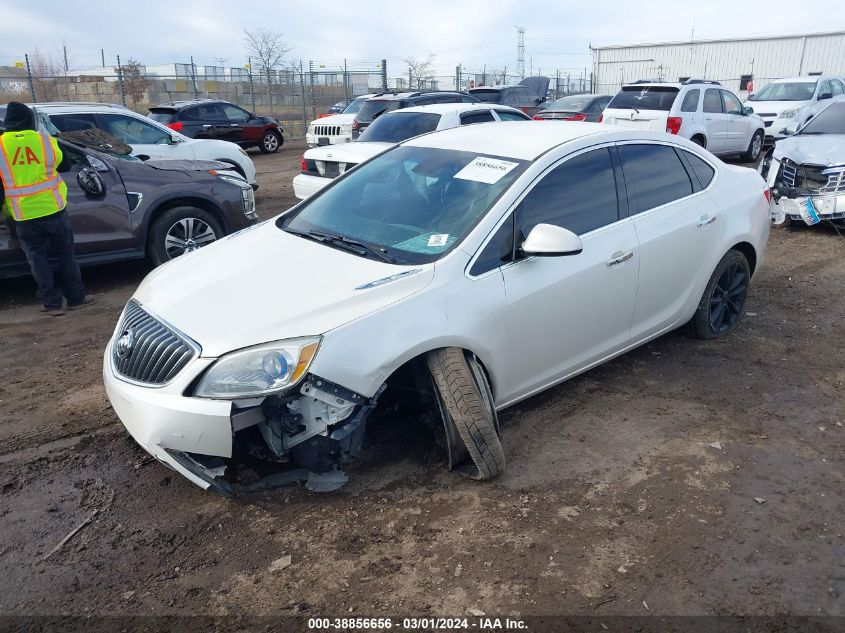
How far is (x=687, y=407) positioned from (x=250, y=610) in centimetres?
296

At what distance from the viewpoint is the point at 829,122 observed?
9.52 meters

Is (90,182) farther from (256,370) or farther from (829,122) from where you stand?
(829,122)

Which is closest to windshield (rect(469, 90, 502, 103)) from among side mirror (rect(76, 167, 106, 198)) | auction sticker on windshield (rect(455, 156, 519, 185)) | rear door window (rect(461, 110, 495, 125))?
rear door window (rect(461, 110, 495, 125))

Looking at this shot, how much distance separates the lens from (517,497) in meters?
3.42

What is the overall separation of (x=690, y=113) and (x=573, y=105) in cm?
357

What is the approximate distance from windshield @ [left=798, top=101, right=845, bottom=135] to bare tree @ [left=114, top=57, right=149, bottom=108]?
2332cm

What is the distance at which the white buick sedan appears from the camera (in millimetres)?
3098

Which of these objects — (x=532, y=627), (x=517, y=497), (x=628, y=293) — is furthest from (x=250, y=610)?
(x=628, y=293)

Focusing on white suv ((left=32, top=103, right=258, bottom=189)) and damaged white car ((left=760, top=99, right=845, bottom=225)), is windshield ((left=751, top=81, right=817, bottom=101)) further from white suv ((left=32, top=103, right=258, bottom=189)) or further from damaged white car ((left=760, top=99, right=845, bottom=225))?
white suv ((left=32, top=103, right=258, bottom=189))

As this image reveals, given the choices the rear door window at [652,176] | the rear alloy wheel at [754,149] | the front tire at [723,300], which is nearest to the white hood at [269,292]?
the rear door window at [652,176]

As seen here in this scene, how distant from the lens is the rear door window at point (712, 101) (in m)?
14.0

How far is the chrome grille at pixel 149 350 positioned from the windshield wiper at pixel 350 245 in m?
1.04

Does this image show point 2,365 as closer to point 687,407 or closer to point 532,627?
point 532,627

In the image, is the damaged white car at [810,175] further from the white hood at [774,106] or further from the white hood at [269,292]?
the white hood at [774,106]
